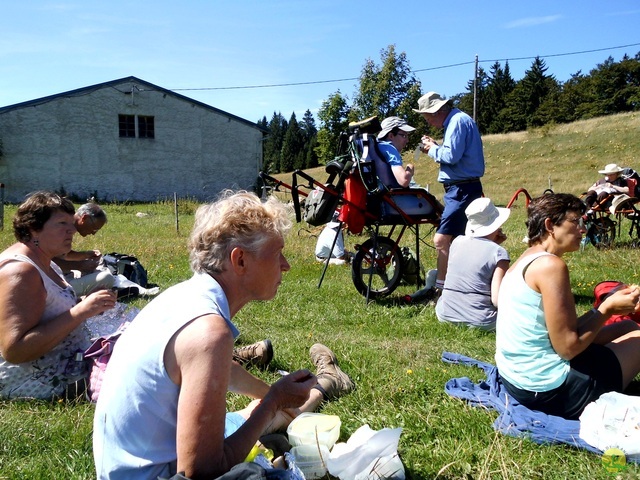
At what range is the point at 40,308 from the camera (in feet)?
11.0

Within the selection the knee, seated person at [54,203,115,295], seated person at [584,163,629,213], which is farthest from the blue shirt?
seated person at [584,163,629,213]

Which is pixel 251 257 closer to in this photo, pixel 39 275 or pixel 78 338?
pixel 39 275

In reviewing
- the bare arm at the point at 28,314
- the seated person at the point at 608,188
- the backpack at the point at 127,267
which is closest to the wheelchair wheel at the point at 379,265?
the backpack at the point at 127,267

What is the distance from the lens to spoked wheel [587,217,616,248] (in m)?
10.6

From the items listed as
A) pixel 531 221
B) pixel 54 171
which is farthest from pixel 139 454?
pixel 54 171

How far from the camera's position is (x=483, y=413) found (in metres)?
3.38

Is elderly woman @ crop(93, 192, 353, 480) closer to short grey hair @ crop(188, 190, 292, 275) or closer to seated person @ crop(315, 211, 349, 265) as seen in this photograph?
short grey hair @ crop(188, 190, 292, 275)

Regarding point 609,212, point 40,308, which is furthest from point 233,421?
point 609,212

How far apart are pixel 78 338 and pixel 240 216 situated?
7.43ft

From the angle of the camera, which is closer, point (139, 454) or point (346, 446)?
point (139, 454)

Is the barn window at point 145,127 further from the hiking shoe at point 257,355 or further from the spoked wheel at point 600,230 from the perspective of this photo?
the hiking shoe at point 257,355

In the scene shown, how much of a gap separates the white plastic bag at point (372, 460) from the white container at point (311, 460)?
0.23 feet

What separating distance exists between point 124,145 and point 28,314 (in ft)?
90.5

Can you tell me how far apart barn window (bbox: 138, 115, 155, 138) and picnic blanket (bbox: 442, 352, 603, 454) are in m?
28.3
